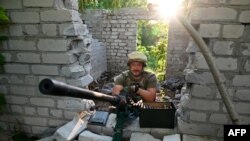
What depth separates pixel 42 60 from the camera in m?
2.98

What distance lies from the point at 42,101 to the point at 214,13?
2452 mm

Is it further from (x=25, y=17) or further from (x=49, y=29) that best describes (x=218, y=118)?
(x=25, y=17)

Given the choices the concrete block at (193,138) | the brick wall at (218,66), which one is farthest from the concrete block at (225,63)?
the concrete block at (193,138)

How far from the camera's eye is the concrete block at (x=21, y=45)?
2971 millimetres

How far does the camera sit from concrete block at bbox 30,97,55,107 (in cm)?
309

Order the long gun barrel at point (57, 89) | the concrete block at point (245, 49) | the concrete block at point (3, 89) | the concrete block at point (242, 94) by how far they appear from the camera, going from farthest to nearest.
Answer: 1. the concrete block at point (3, 89)
2. the concrete block at point (242, 94)
3. the concrete block at point (245, 49)
4. the long gun barrel at point (57, 89)

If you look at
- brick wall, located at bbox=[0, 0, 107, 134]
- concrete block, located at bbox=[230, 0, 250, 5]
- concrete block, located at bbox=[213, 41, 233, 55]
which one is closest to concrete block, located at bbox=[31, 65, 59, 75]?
brick wall, located at bbox=[0, 0, 107, 134]

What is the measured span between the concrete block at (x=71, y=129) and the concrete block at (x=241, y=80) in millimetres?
1944

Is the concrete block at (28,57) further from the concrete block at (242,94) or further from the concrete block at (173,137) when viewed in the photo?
the concrete block at (242,94)

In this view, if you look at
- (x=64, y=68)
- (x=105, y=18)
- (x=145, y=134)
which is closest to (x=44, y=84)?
(x=64, y=68)

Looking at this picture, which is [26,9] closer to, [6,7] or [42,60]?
[6,7]

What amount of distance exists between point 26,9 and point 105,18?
639 centimetres

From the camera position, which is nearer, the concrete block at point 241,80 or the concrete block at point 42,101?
the concrete block at point 241,80

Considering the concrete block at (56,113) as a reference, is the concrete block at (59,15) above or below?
above
